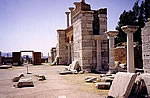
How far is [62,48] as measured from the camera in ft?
84.5

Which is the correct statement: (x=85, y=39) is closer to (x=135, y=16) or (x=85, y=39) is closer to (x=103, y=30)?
(x=103, y=30)

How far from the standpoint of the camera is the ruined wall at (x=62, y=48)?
2569 cm

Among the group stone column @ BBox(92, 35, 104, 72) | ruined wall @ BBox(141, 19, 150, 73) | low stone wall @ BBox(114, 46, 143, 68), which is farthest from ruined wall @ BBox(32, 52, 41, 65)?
ruined wall @ BBox(141, 19, 150, 73)

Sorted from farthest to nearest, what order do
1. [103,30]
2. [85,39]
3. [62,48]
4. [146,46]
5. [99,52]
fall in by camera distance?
1. [62,48]
2. [103,30]
3. [85,39]
4. [99,52]
5. [146,46]

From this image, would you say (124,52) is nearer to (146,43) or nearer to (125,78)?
(146,43)

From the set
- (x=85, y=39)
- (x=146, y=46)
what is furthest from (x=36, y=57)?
(x=146, y=46)

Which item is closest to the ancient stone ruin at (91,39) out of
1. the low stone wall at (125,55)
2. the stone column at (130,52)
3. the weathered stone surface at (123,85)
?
the low stone wall at (125,55)

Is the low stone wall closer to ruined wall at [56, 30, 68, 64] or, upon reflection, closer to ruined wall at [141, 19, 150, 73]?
ruined wall at [56, 30, 68, 64]

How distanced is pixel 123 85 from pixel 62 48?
20.1m

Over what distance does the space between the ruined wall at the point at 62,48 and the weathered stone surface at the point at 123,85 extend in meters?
19.5

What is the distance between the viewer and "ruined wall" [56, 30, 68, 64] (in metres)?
25.7

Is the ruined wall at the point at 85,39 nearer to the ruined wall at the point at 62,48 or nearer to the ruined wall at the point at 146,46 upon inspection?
the ruined wall at the point at 146,46

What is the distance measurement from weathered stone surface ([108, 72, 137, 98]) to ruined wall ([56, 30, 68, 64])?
64.1 ft

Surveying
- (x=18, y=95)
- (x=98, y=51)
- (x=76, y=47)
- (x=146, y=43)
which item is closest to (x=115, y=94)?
(x=146, y=43)
